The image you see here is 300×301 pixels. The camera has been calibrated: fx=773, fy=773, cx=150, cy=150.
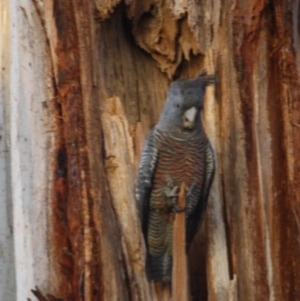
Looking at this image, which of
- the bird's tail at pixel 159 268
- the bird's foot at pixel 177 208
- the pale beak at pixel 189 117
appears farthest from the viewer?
the bird's tail at pixel 159 268

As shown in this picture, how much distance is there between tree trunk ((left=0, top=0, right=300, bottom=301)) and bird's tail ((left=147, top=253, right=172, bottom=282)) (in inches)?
→ 1.7

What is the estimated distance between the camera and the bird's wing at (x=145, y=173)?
10.6ft

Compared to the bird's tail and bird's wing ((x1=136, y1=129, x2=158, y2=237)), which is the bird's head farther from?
the bird's tail

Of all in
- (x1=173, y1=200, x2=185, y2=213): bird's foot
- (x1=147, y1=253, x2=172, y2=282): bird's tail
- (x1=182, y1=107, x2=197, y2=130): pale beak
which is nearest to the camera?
(x1=173, y1=200, x2=185, y2=213): bird's foot

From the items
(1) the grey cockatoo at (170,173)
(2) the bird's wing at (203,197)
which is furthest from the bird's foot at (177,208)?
(2) the bird's wing at (203,197)

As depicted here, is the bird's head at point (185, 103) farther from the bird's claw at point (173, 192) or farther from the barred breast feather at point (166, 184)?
the bird's claw at point (173, 192)

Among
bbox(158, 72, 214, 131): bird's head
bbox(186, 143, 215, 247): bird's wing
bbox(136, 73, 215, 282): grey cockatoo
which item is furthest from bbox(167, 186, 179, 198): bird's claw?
bbox(158, 72, 214, 131): bird's head

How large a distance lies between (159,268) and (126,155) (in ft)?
1.65

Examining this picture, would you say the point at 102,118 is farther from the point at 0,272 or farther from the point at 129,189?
the point at 0,272

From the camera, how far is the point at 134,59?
3584 mm

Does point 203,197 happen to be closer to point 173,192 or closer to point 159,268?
point 173,192

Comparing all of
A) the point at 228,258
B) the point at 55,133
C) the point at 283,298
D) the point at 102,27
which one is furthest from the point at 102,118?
the point at 283,298

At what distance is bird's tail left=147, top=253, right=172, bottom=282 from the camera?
327 cm

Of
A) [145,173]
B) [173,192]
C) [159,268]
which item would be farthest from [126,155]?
[159,268]
